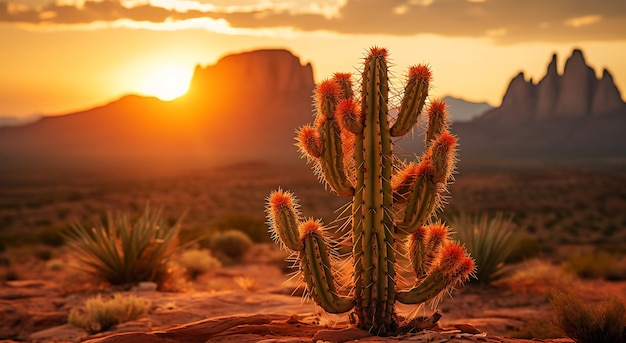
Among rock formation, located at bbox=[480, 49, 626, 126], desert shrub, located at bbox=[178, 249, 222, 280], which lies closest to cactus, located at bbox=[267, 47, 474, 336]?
desert shrub, located at bbox=[178, 249, 222, 280]

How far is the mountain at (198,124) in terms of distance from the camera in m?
138

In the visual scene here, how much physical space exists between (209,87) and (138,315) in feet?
550

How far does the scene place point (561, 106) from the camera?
14775 centimetres

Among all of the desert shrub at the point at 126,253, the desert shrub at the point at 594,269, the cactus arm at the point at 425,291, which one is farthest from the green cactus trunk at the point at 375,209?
the desert shrub at the point at 594,269

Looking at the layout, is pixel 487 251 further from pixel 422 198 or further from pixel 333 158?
pixel 333 158

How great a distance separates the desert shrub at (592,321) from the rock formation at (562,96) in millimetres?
146388

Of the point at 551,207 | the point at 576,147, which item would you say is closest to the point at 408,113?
the point at 551,207

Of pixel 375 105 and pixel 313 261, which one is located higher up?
pixel 375 105

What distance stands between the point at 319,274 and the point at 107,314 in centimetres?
410

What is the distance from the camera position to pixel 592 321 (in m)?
6.97

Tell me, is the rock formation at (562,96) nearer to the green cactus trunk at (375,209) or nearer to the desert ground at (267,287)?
the desert ground at (267,287)

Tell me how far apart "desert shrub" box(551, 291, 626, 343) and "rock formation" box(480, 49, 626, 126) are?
146388 mm

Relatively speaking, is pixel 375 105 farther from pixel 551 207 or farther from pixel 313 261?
pixel 551 207

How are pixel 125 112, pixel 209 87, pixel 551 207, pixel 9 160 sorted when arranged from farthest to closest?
pixel 209 87
pixel 125 112
pixel 9 160
pixel 551 207
